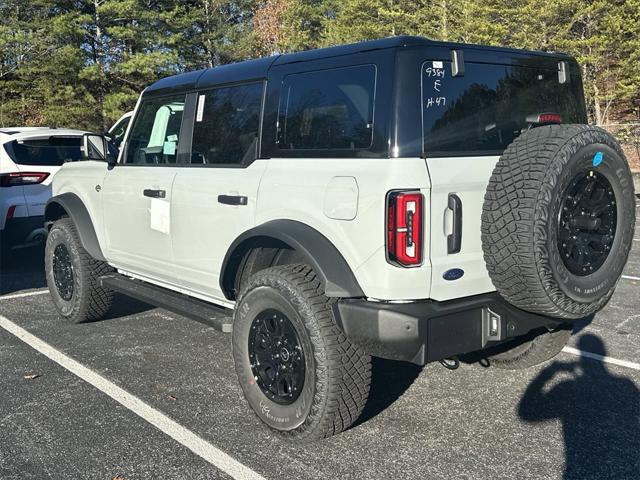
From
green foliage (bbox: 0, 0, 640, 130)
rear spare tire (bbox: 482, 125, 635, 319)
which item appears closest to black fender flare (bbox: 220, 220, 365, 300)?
rear spare tire (bbox: 482, 125, 635, 319)

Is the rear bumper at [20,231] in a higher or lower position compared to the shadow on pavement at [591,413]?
higher

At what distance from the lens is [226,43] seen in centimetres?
3728

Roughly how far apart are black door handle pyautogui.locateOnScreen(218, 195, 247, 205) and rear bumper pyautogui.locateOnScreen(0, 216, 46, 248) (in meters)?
4.62

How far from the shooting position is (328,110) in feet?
11.4

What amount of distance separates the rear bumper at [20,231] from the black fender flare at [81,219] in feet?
6.55

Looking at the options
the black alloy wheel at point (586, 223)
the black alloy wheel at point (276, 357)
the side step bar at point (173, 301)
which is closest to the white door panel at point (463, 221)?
the black alloy wheel at point (586, 223)

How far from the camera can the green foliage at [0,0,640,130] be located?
989 inches

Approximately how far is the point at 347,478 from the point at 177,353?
2303 mm

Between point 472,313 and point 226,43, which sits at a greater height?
point 226,43

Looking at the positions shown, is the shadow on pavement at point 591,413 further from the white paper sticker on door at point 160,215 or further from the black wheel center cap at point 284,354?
the white paper sticker on door at point 160,215

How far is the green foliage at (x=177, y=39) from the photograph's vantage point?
82.4 ft

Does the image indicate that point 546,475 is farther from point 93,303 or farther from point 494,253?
point 93,303

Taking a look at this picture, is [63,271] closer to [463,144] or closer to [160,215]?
[160,215]

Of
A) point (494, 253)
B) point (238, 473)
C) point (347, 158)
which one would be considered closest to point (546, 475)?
point (494, 253)
